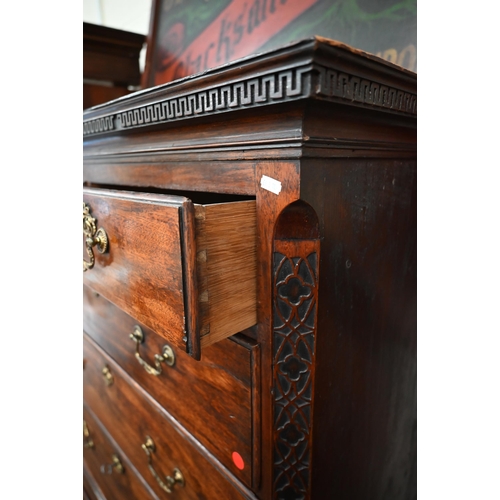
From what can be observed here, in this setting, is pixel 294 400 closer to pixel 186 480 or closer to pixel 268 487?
pixel 268 487

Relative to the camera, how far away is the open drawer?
0.35 metres

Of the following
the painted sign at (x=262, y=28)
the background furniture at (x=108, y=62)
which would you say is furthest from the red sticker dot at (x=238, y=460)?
the background furniture at (x=108, y=62)

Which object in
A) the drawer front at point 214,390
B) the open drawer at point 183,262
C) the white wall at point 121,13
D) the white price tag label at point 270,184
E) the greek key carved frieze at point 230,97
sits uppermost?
the white wall at point 121,13

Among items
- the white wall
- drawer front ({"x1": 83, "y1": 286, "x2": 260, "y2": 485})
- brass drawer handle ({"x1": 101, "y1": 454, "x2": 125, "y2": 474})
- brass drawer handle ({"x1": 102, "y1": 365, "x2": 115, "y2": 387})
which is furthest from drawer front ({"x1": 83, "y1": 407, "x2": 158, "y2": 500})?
the white wall

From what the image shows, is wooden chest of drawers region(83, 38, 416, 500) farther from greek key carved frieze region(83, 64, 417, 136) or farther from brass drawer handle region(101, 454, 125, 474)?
brass drawer handle region(101, 454, 125, 474)

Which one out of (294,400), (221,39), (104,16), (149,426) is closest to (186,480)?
(149,426)

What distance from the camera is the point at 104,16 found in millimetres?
1812

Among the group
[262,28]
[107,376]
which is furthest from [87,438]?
[262,28]

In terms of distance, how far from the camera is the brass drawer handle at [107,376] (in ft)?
2.83

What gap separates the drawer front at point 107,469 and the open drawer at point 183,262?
59 centimetres

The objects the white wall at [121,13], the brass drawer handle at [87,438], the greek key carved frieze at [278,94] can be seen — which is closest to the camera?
the greek key carved frieze at [278,94]

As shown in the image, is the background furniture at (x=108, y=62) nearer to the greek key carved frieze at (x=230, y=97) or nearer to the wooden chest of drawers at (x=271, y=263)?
the wooden chest of drawers at (x=271, y=263)

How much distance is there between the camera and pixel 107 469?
3.18 ft

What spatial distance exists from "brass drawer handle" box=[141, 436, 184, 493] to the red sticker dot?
19 cm
